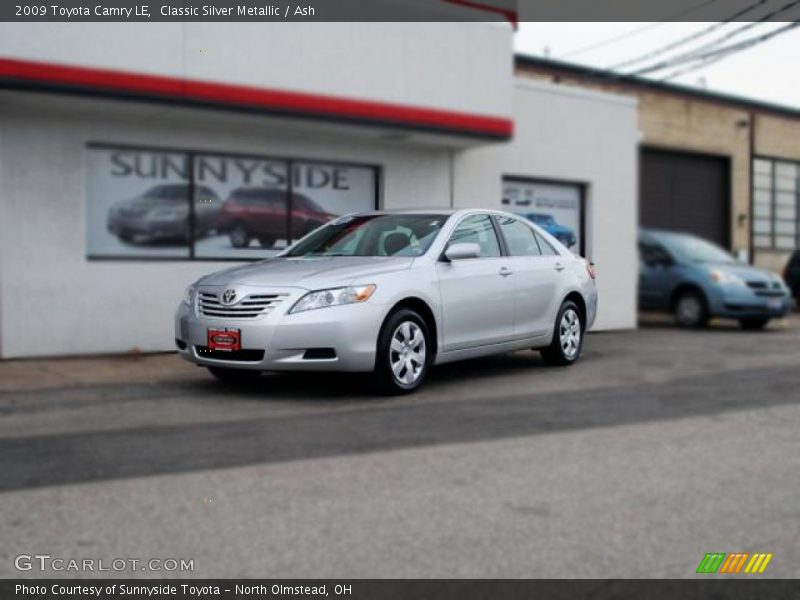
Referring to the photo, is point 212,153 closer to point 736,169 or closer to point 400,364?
point 400,364

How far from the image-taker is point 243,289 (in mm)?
7891

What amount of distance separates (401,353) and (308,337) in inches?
34.3

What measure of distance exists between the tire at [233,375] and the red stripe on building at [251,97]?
336cm

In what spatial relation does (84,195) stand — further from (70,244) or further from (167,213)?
(167,213)

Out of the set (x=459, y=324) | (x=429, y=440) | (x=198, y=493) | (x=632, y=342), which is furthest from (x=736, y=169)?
(x=198, y=493)

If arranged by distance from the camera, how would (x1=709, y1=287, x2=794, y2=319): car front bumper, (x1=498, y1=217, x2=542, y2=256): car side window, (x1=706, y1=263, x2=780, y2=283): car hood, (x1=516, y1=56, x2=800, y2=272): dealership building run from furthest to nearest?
(x1=516, y1=56, x2=800, y2=272): dealership building, (x1=706, y1=263, x2=780, y2=283): car hood, (x1=709, y1=287, x2=794, y2=319): car front bumper, (x1=498, y1=217, x2=542, y2=256): car side window

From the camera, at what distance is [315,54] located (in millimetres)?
11680

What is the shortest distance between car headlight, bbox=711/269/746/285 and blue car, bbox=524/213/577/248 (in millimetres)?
2377

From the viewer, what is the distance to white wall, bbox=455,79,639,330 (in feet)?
47.4

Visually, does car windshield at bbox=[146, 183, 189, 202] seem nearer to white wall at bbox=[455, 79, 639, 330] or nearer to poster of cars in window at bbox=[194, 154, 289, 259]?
poster of cars in window at bbox=[194, 154, 289, 259]

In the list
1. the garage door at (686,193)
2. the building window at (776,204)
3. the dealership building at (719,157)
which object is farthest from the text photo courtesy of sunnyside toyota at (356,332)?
the building window at (776,204)

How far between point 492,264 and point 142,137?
4.67 meters
